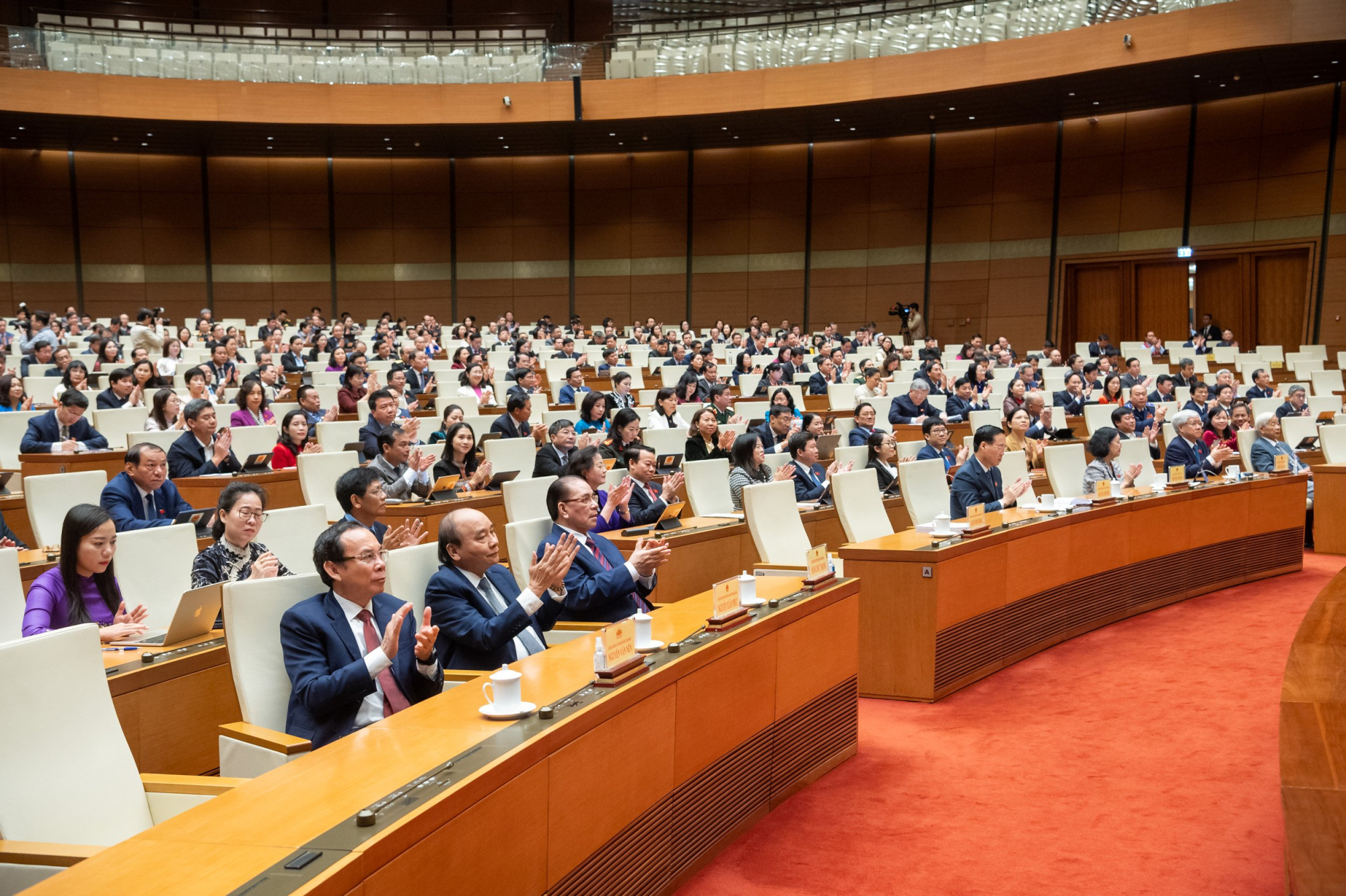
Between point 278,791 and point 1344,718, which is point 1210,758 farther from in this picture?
point 278,791

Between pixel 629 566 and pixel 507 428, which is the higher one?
pixel 507 428

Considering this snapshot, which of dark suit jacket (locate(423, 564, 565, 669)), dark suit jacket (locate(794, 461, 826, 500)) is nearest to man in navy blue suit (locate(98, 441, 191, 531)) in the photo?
dark suit jacket (locate(423, 564, 565, 669))

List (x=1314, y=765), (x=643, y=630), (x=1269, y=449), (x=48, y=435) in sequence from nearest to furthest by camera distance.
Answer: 1. (x=1314, y=765)
2. (x=643, y=630)
3. (x=48, y=435)
4. (x=1269, y=449)

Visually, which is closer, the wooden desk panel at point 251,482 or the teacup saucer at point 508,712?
the teacup saucer at point 508,712

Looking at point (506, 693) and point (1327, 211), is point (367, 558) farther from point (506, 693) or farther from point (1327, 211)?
point (1327, 211)

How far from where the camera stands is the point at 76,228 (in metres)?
17.7

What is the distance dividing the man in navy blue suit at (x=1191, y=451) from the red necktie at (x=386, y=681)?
19.3 feet

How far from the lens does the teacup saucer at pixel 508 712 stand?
2283 mm

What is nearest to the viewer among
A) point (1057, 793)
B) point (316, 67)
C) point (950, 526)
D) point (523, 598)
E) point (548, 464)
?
point (523, 598)

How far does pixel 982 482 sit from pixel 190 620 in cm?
394

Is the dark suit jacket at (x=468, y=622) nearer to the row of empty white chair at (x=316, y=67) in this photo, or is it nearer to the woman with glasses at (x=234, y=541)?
the woman with glasses at (x=234, y=541)

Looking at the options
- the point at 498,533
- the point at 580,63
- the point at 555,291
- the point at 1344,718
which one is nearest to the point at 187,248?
the point at 555,291

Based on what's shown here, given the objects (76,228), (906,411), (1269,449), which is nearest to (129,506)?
(906,411)

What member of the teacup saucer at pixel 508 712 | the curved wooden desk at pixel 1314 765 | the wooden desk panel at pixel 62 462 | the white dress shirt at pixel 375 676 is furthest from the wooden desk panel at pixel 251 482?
the curved wooden desk at pixel 1314 765
